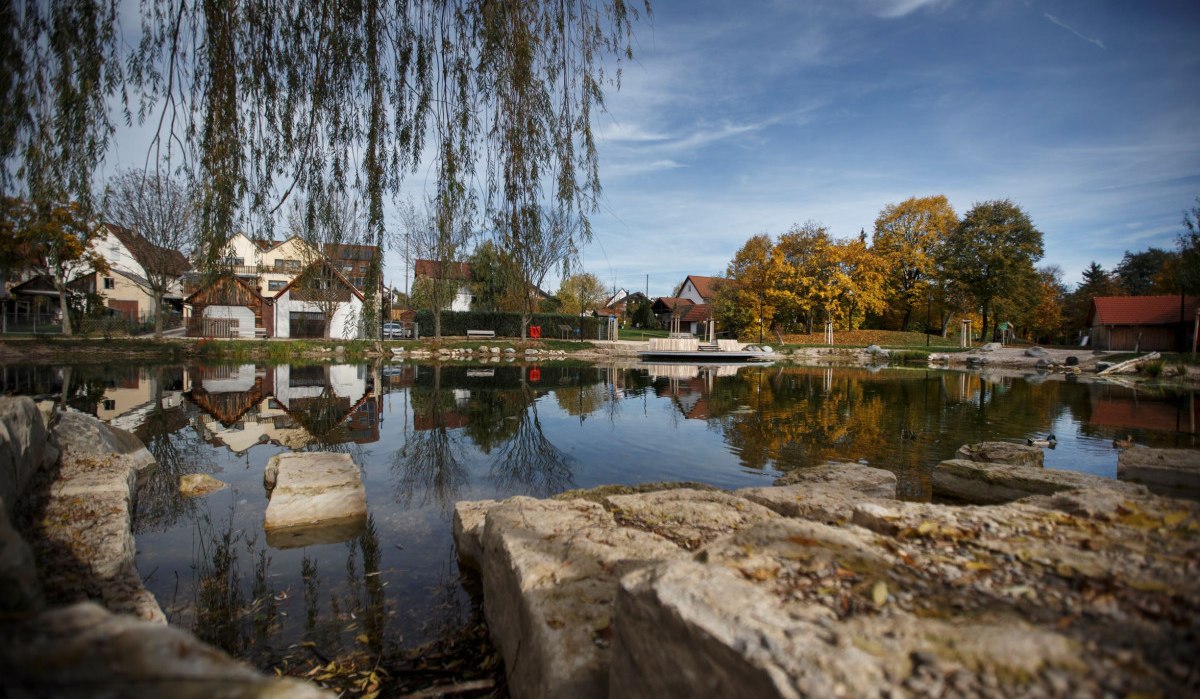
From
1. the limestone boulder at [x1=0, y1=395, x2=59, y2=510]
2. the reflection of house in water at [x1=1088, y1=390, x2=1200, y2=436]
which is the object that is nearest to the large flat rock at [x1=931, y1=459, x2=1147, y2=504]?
the limestone boulder at [x1=0, y1=395, x2=59, y2=510]

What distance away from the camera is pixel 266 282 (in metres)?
46.0

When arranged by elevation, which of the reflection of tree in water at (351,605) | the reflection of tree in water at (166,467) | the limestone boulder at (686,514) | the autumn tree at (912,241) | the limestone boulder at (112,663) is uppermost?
the autumn tree at (912,241)

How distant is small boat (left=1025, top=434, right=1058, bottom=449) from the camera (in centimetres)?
1114

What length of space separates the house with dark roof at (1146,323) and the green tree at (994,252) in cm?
551

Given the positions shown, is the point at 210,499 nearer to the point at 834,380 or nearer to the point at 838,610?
the point at 838,610

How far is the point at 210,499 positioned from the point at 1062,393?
84.8ft

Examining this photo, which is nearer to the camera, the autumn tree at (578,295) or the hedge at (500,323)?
the hedge at (500,323)

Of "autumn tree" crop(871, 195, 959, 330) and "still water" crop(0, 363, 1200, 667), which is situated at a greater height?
"autumn tree" crop(871, 195, 959, 330)

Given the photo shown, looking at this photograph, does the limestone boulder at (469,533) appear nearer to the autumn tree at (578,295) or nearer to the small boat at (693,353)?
the small boat at (693,353)

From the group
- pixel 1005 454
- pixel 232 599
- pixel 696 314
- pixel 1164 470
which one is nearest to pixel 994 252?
pixel 696 314

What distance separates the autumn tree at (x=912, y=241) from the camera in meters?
45.8

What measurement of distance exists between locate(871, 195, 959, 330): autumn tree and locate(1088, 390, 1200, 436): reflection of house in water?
86.9 ft

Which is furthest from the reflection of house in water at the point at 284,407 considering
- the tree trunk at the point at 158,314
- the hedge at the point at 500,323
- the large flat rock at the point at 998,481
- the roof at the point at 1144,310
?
the roof at the point at 1144,310

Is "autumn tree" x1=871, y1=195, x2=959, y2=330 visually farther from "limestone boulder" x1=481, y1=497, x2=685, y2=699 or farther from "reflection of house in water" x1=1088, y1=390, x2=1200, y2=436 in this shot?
"limestone boulder" x1=481, y1=497, x2=685, y2=699
